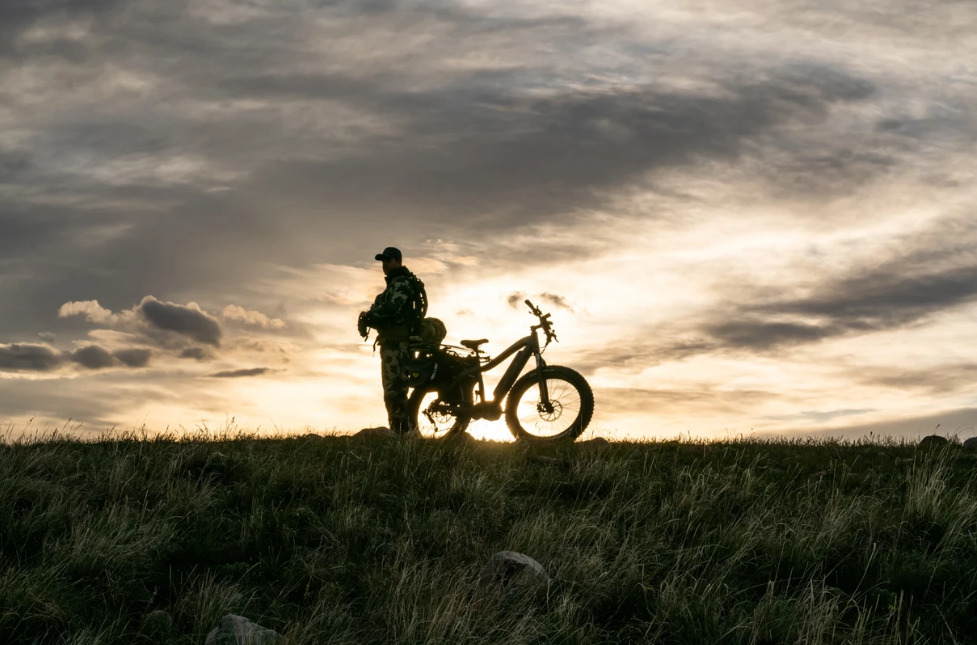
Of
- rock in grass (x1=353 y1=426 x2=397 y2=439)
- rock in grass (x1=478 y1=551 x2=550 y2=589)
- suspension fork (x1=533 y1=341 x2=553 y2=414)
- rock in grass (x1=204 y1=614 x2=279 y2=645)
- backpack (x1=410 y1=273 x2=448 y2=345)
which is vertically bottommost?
rock in grass (x1=204 y1=614 x2=279 y2=645)

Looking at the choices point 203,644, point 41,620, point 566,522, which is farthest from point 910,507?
point 41,620

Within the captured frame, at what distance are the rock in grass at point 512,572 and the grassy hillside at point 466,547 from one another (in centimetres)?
10

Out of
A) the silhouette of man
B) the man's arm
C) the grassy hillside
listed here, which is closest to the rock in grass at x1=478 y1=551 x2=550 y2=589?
the grassy hillside

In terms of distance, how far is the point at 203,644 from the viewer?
6.60 metres

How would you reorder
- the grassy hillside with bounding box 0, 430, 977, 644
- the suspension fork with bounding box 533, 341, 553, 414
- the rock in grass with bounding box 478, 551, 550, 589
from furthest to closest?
the suspension fork with bounding box 533, 341, 553, 414, the rock in grass with bounding box 478, 551, 550, 589, the grassy hillside with bounding box 0, 430, 977, 644

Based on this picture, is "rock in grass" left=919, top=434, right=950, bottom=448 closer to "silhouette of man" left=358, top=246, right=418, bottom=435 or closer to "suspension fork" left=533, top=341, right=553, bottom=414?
"suspension fork" left=533, top=341, right=553, bottom=414

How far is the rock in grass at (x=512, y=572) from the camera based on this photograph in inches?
288

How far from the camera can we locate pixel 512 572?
741 centimetres

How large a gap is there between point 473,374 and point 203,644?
23.7 feet

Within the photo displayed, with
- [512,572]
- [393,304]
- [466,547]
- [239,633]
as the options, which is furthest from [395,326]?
[239,633]

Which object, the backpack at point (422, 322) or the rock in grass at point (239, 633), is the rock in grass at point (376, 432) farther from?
the rock in grass at point (239, 633)

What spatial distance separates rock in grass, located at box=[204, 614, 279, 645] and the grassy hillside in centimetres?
18

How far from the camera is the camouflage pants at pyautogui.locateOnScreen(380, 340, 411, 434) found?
1388cm

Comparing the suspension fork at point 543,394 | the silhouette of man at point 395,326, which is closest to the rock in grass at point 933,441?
the suspension fork at point 543,394
